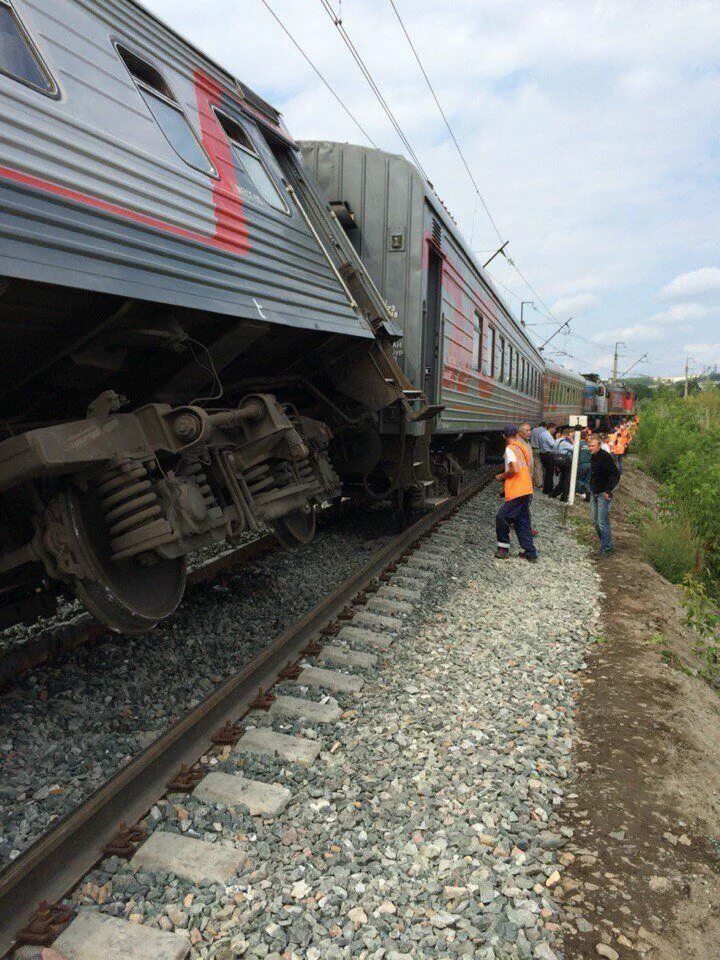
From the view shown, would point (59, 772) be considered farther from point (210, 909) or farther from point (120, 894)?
point (210, 909)

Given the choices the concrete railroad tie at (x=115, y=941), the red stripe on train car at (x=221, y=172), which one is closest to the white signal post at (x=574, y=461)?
the red stripe on train car at (x=221, y=172)

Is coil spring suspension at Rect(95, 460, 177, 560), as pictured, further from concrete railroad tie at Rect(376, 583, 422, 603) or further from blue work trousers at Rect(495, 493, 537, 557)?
blue work trousers at Rect(495, 493, 537, 557)

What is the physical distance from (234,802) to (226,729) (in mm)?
535

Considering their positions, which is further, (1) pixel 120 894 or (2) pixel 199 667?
(2) pixel 199 667

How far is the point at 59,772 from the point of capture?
118 inches

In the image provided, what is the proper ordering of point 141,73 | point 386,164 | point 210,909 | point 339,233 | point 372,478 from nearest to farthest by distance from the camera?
point 210,909 < point 141,73 < point 339,233 < point 386,164 < point 372,478

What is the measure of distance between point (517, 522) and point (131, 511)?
5.25 meters

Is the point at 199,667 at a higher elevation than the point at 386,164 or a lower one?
lower

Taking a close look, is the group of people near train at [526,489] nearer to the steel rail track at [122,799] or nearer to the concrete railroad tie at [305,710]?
the steel rail track at [122,799]

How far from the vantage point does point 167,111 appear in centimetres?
382

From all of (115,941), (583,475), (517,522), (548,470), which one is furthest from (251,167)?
(583,475)

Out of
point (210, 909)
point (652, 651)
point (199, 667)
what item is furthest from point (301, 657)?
point (652, 651)

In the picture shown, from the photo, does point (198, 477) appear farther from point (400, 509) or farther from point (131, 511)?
point (400, 509)

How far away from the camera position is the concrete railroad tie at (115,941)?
2105 millimetres
